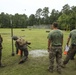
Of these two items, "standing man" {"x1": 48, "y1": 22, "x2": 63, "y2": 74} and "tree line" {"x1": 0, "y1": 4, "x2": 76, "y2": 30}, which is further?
"tree line" {"x1": 0, "y1": 4, "x2": 76, "y2": 30}

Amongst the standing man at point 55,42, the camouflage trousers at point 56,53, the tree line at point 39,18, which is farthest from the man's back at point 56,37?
the tree line at point 39,18

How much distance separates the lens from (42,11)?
116 meters

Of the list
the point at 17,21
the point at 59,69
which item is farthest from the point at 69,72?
the point at 17,21

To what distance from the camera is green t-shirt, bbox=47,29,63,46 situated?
784cm

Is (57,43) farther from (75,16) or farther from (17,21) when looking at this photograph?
(17,21)

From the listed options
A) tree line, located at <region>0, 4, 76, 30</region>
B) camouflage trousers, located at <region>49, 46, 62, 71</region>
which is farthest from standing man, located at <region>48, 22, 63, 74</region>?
tree line, located at <region>0, 4, 76, 30</region>

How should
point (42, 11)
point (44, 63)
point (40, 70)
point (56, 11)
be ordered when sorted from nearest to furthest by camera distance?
point (40, 70) → point (44, 63) → point (56, 11) → point (42, 11)

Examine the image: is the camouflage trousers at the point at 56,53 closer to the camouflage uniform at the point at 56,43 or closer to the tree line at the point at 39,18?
the camouflage uniform at the point at 56,43

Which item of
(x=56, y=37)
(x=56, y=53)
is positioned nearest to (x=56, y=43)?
(x=56, y=37)

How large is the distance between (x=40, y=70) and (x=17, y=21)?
287ft

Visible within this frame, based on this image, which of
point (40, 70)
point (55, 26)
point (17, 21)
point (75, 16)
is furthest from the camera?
point (17, 21)

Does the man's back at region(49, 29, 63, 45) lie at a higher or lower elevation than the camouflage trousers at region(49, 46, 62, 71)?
higher

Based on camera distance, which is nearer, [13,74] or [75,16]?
[13,74]

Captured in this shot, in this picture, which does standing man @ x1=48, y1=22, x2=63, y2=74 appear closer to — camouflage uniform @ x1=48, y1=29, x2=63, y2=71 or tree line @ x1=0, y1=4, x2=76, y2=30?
camouflage uniform @ x1=48, y1=29, x2=63, y2=71
